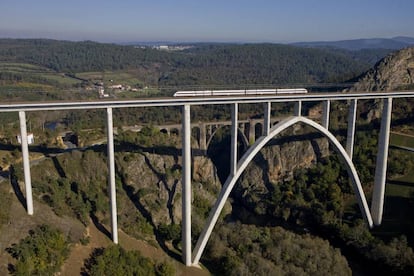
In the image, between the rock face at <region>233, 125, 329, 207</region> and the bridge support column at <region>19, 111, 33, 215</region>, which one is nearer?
the bridge support column at <region>19, 111, 33, 215</region>

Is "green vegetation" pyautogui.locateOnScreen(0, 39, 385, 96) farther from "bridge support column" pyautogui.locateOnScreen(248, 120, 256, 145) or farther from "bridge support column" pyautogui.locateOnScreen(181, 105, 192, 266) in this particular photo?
"bridge support column" pyautogui.locateOnScreen(181, 105, 192, 266)

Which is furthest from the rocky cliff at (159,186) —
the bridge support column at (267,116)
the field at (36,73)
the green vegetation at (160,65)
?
the field at (36,73)

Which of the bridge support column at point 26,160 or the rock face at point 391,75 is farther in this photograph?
the rock face at point 391,75

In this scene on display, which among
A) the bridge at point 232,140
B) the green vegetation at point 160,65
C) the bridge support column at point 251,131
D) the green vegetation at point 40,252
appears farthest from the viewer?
the green vegetation at point 160,65

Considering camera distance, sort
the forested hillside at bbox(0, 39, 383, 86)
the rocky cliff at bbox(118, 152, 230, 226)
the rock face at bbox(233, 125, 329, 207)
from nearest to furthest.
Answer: the rocky cliff at bbox(118, 152, 230, 226) → the rock face at bbox(233, 125, 329, 207) → the forested hillside at bbox(0, 39, 383, 86)

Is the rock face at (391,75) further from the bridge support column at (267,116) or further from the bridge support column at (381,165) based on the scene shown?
the bridge support column at (267,116)

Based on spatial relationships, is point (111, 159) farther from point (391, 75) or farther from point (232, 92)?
point (391, 75)

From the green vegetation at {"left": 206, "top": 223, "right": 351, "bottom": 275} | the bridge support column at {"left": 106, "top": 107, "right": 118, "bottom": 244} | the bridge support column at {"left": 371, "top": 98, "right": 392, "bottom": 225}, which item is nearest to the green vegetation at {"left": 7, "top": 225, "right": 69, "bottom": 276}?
the bridge support column at {"left": 106, "top": 107, "right": 118, "bottom": 244}
